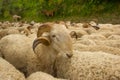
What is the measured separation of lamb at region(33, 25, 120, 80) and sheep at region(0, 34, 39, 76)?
0.25 m

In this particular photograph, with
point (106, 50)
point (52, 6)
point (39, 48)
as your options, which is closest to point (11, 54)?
point (39, 48)

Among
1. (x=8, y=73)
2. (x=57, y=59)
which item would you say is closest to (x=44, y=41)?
(x=57, y=59)

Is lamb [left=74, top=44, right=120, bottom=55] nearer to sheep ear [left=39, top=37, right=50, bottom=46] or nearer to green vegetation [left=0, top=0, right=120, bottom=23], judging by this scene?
sheep ear [left=39, top=37, right=50, bottom=46]

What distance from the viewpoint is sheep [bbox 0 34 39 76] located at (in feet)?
26.8

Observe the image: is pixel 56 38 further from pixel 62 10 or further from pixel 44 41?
pixel 62 10

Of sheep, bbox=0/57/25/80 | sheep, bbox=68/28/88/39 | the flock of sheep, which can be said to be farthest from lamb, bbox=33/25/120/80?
sheep, bbox=68/28/88/39

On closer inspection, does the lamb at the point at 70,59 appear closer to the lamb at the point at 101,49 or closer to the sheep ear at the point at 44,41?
the sheep ear at the point at 44,41

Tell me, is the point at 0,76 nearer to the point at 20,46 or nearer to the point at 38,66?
the point at 38,66

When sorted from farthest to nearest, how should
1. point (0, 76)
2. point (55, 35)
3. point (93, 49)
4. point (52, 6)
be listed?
1. point (52, 6)
2. point (93, 49)
3. point (55, 35)
4. point (0, 76)

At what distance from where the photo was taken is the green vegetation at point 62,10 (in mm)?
30500

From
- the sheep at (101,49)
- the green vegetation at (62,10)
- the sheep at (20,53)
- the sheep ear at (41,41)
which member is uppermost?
the sheep ear at (41,41)

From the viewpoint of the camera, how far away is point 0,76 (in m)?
5.80

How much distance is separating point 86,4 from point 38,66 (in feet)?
85.4

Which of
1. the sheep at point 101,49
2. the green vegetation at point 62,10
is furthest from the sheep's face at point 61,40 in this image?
the green vegetation at point 62,10
